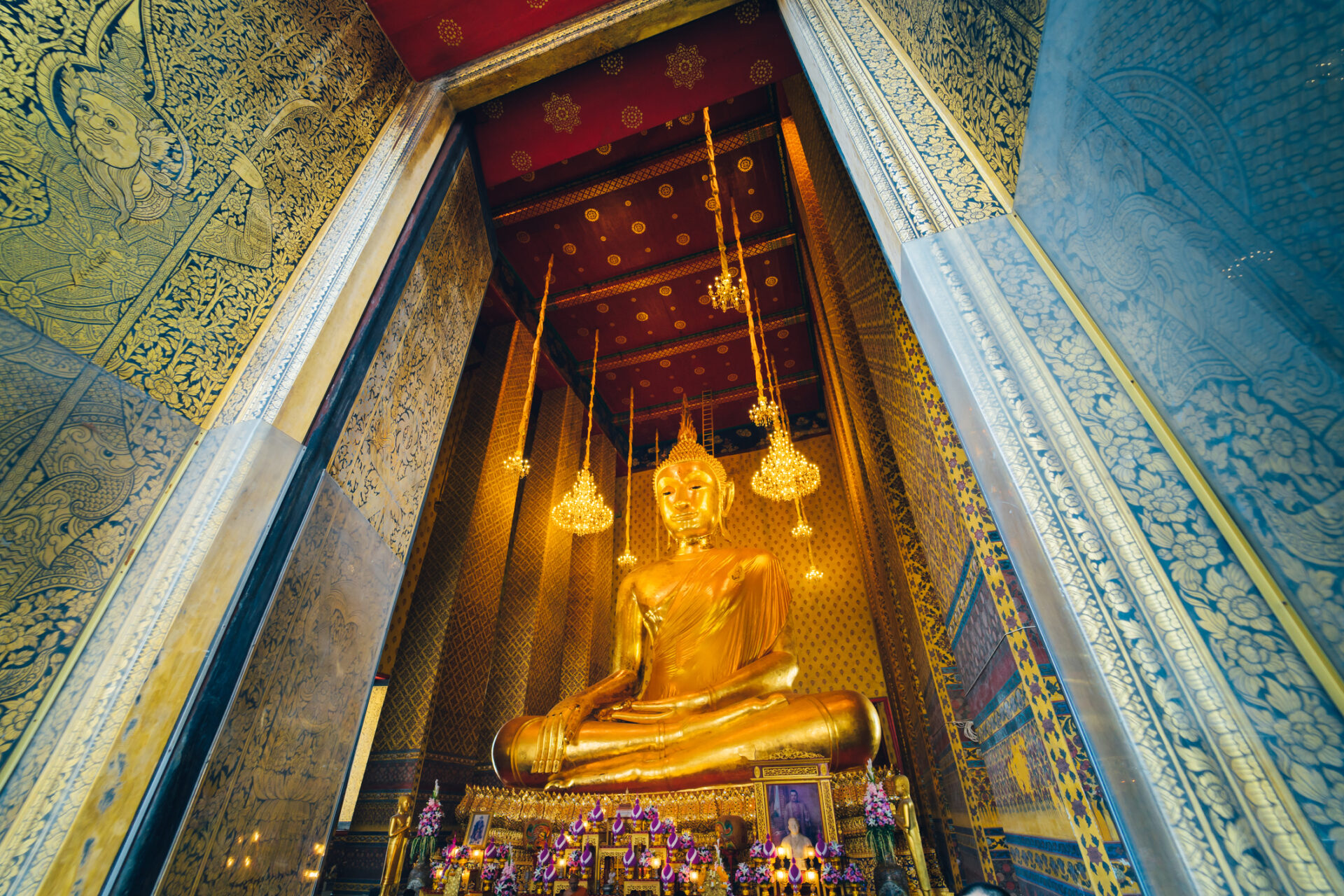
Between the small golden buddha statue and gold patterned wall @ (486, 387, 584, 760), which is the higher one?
gold patterned wall @ (486, 387, 584, 760)

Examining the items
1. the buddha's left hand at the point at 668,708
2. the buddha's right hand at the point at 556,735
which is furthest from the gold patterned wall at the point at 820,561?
the buddha's right hand at the point at 556,735

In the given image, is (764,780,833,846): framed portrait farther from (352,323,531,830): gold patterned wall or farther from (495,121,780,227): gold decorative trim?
(495,121,780,227): gold decorative trim

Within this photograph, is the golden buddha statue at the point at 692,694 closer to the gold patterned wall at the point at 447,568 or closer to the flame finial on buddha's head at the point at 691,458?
the flame finial on buddha's head at the point at 691,458

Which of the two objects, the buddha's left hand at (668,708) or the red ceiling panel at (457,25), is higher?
the red ceiling panel at (457,25)

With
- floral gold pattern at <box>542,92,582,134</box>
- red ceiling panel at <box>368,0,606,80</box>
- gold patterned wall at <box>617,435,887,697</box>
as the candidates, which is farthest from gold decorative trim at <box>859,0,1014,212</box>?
gold patterned wall at <box>617,435,887,697</box>

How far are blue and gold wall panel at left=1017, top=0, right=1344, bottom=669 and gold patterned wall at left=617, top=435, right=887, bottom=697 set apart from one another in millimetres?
4827

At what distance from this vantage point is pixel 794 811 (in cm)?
233

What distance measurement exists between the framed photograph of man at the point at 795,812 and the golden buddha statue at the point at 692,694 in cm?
40

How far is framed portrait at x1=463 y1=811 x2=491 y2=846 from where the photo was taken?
9.12ft

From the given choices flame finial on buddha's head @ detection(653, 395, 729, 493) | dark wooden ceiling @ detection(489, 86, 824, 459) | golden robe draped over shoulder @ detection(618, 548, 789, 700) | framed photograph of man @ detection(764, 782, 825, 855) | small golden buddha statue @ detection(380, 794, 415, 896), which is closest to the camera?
framed photograph of man @ detection(764, 782, 825, 855)

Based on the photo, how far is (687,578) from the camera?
14.5ft

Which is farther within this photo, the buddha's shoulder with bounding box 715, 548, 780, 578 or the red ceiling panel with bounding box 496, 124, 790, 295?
the red ceiling panel with bounding box 496, 124, 790, 295

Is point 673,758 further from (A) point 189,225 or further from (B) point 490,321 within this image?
(B) point 490,321

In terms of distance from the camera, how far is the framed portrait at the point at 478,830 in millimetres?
2781
